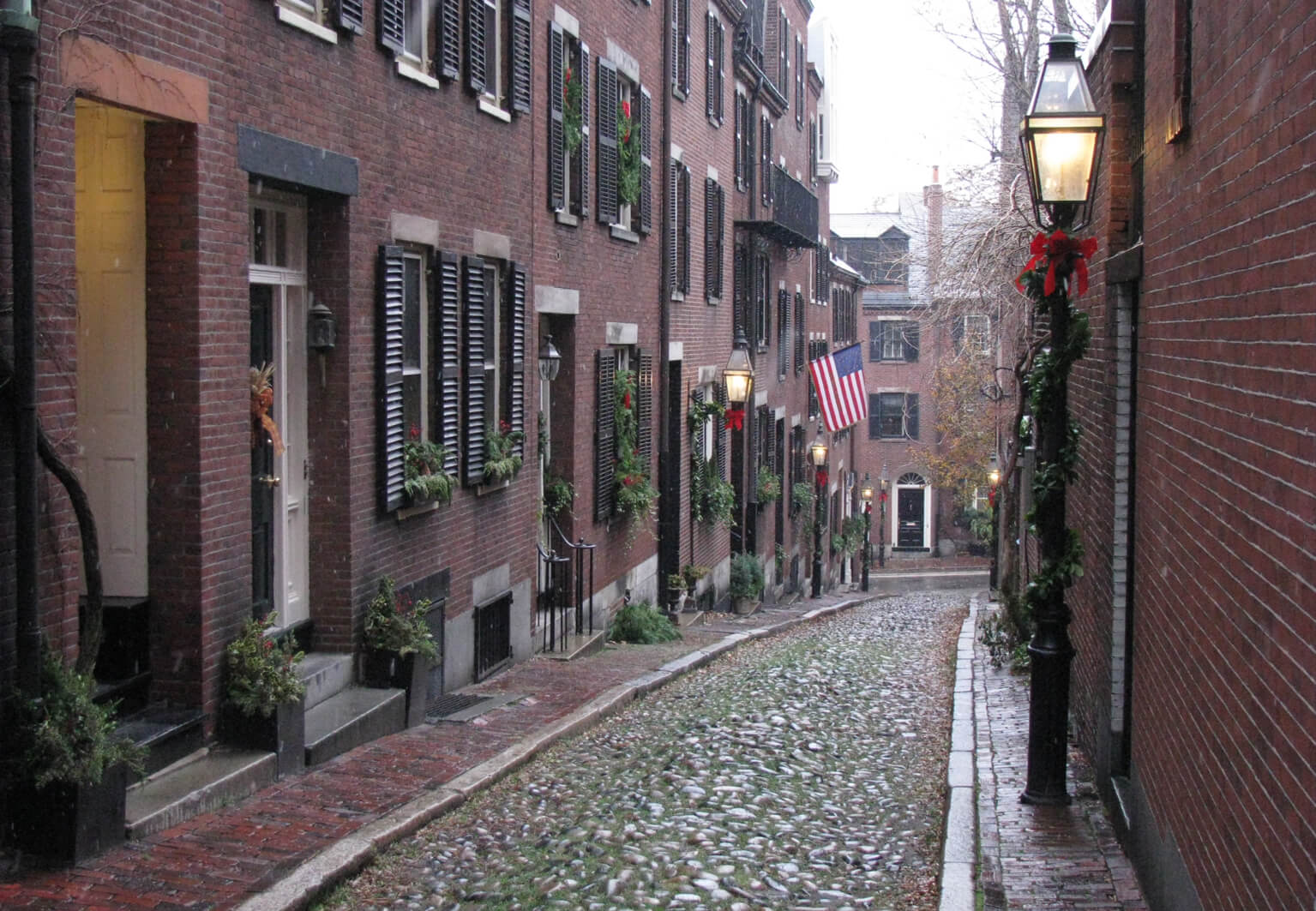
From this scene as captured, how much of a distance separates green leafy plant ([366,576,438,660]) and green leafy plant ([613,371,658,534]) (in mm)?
7148

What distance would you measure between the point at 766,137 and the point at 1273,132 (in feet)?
85.2

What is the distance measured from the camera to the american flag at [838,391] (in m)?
27.1

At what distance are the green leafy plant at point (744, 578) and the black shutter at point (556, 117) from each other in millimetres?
11951

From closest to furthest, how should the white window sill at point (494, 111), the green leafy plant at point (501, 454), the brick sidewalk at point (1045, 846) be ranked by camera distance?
1. the brick sidewalk at point (1045, 846)
2. the white window sill at point (494, 111)
3. the green leafy plant at point (501, 454)

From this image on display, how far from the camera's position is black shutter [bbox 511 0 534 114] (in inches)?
511

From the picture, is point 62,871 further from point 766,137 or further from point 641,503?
point 766,137

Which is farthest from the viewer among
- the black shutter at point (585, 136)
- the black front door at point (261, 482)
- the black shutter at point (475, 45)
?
the black shutter at point (585, 136)

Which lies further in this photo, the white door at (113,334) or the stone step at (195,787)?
the white door at (113,334)

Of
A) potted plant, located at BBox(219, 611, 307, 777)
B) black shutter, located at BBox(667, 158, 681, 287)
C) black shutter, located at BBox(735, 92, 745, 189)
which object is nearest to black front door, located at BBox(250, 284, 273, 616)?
potted plant, located at BBox(219, 611, 307, 777)

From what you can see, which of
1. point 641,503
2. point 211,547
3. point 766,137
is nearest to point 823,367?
point 766,137

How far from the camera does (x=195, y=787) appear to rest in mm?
7266

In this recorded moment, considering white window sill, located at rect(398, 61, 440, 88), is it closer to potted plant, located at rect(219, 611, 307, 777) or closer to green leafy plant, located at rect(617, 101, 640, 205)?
potted plant, located at rect(219, 611, 307, 777)

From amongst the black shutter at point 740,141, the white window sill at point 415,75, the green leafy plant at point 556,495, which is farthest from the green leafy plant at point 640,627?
the black shutter at point 740,141

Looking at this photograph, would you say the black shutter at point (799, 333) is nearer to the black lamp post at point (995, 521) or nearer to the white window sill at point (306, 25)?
the black lamp post at point (995, 521)
